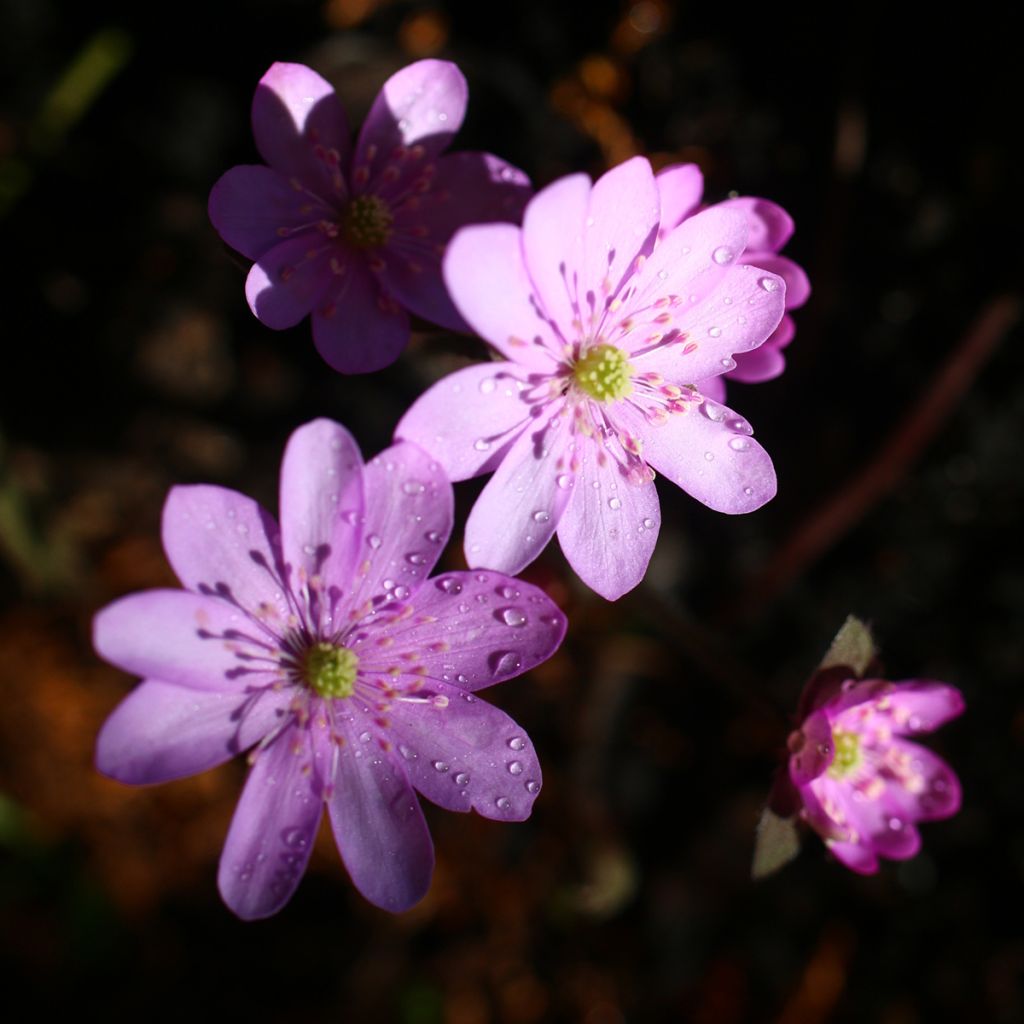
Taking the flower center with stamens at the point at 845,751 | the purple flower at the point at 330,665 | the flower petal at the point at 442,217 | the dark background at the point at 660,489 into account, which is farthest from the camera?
the dark background at the point at 660,489

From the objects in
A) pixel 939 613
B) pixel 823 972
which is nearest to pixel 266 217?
pixel 939 613

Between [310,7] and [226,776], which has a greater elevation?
[310,7]

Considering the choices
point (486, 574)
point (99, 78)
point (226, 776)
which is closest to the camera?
point (486, 574)

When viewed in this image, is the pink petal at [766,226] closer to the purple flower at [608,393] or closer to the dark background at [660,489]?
the purple flower at [608,393]

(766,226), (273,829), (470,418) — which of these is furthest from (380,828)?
(766,226)

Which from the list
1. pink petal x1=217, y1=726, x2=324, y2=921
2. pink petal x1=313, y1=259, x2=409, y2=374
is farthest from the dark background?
pink petal x1=217, y1=726, x2=324, y2=921

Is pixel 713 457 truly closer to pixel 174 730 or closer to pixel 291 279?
pixel 291 279

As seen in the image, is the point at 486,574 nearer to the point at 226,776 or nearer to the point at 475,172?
the point at 475,172

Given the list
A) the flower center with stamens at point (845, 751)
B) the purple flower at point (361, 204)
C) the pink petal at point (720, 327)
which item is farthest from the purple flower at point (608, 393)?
the flower center with stamens at point (845, 751)
